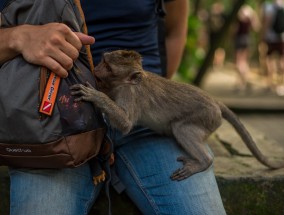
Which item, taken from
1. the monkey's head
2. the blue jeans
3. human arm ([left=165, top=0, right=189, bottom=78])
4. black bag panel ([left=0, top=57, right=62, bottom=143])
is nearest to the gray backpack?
black bag panel ([left=0, top=57, right=62, bottom=143])

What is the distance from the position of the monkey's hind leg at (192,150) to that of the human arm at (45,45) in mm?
710

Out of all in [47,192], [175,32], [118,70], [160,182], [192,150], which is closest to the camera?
[47,192]

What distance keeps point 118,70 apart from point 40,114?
0.62 meters

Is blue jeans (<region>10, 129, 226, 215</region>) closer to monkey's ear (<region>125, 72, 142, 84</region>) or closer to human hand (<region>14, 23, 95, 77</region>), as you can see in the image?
monkey's ear (<region>125, 72, 142, 84</region>)

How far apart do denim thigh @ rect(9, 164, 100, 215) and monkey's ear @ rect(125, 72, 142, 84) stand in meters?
0.54

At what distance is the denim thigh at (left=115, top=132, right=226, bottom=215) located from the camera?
230 centimetres

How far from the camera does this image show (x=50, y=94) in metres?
2.07

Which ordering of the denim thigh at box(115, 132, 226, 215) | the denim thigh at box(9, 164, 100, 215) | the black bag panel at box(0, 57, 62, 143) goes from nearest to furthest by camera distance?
the black bag panel at box(0, 57, 62, 143) → the denim thigh at box(9, 164, 100, 215) → the denim thigh at box(115, 132, 226, 215)

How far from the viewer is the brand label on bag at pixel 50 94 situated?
80.4 inches

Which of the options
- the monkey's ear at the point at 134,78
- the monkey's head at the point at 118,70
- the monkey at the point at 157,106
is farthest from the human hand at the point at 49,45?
the monkey's ear at the point at 134,78

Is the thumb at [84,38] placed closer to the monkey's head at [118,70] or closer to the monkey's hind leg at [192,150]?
the monkey's head at [118,70]

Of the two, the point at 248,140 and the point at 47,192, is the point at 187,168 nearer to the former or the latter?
the point at 47,192

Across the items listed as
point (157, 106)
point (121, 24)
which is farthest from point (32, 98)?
point (157, 106)

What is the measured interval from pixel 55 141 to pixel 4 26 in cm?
55
